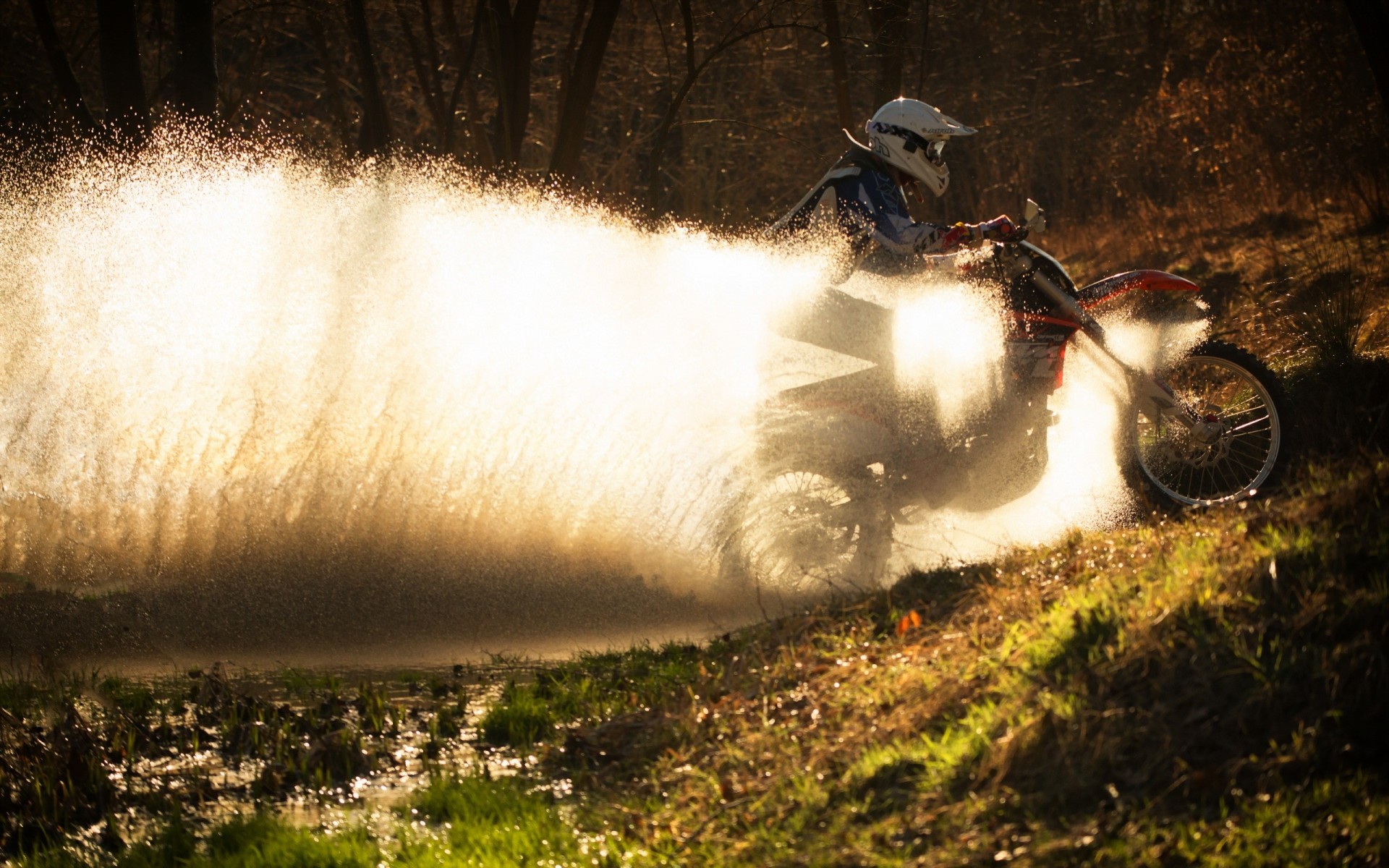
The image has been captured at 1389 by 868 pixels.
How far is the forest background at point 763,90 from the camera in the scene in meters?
16.3

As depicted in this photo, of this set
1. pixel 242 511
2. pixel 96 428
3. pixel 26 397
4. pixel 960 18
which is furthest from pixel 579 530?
pixel 960 18

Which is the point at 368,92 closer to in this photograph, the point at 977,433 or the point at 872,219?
the point at 872,219

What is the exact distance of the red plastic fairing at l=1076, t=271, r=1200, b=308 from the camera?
8.05 meters

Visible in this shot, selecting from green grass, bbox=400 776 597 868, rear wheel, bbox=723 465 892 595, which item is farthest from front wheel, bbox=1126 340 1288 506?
green grass, bbox=400 776 597 868

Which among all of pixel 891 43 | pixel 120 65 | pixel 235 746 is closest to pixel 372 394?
pixel 235 746

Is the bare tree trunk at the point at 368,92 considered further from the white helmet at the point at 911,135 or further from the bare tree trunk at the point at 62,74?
the white helmet at the point at 911,135

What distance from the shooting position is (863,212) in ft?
27.8

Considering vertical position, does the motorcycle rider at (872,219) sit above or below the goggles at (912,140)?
below

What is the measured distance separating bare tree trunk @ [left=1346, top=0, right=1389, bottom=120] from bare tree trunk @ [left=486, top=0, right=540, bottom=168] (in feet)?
33.3

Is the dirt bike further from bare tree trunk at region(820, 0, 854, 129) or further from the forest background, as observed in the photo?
bare tree trunk at region(820, 0, 854, 129)

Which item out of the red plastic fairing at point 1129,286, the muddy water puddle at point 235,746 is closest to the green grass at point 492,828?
the muddy water puddle at point 235,746

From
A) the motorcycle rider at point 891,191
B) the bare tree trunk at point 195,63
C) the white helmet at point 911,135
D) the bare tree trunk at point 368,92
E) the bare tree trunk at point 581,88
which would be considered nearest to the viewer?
the motorcycle rider at point 891,191

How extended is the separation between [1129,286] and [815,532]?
2.27 m

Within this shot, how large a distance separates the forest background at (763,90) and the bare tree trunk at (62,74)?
0.13ft
